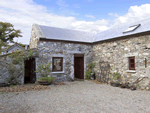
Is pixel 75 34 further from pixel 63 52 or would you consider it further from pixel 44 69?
pixel 44 69

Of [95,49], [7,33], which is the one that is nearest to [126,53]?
[95,49]

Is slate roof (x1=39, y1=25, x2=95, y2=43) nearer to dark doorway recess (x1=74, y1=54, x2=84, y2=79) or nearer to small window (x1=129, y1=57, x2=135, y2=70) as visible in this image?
dark doorway recess (x1=74, y1=54, x2=84, y2=79)

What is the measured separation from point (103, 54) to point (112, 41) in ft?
4.34

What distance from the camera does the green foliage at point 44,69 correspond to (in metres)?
9.39

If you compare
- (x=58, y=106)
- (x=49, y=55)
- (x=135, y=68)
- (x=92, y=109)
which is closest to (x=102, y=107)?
(x=92, y=109)

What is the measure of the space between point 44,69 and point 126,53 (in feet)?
18.9

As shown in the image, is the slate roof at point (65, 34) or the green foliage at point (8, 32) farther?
the green foliage at point (8, 32)

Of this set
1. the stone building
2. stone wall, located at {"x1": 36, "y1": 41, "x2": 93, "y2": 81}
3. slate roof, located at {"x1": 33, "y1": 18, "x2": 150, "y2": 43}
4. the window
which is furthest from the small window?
the window

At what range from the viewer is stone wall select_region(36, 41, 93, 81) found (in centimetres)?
982

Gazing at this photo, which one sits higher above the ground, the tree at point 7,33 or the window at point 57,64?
the tree at point 7,33

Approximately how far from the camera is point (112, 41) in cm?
973

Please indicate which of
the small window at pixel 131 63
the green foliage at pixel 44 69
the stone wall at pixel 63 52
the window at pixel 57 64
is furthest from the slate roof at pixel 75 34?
the green foliage at pixel 44 69

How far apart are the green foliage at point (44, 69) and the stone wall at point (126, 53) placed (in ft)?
14.0

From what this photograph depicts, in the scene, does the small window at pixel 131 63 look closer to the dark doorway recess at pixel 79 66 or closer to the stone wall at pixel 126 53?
the stone wall at pixel 126 53
